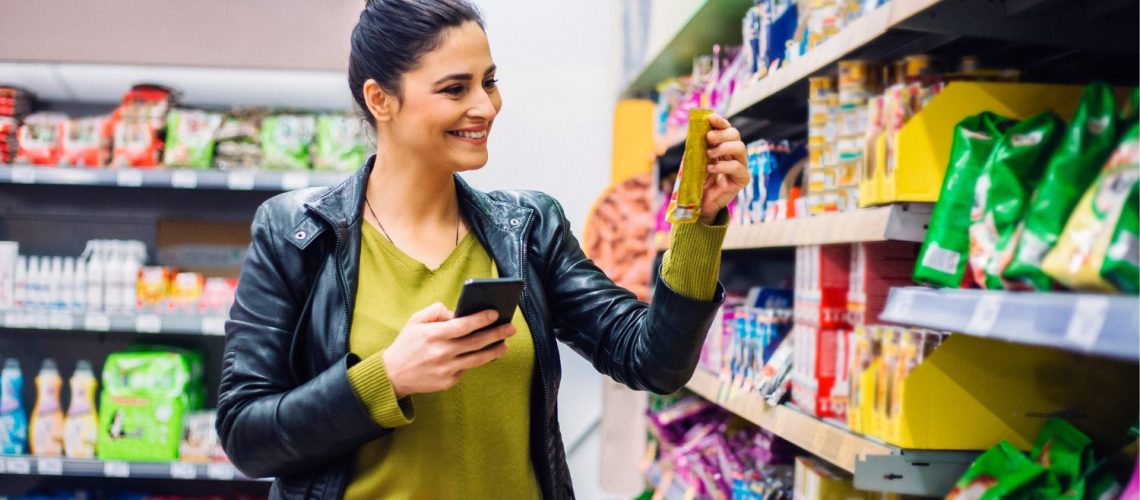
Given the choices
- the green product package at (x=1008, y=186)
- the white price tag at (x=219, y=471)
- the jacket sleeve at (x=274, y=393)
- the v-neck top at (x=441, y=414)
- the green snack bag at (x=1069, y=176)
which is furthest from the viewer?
the white price tag at (x=219, y=471)

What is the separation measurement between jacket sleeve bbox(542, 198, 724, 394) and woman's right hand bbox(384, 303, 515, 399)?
0.27 m

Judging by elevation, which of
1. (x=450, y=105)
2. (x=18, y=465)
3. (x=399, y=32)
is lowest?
(x=18, y=465)

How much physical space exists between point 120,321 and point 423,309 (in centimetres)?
244

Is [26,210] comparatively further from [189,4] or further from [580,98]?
[580,98]

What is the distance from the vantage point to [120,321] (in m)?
3.55

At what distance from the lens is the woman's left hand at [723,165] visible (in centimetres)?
153

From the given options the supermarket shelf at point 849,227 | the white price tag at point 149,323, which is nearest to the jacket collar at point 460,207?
the supermarket shelf at point 849,227

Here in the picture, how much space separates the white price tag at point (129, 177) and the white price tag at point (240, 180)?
1.02 ft

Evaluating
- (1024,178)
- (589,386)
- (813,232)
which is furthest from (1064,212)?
(589,386)

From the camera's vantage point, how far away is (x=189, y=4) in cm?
367

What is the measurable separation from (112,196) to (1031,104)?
142 inches

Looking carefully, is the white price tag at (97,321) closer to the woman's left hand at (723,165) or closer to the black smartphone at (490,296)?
the black smartphone at (490,296)

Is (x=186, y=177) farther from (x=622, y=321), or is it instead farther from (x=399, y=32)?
(x=622, y=321)

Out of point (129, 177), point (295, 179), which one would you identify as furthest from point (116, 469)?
point (295, 179)
